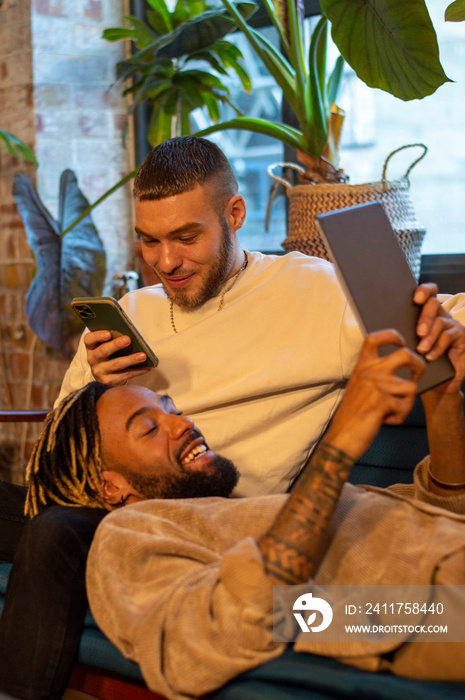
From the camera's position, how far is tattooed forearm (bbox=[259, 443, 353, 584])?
103 centimetres

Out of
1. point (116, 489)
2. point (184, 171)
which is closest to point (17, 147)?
point (184, 171)

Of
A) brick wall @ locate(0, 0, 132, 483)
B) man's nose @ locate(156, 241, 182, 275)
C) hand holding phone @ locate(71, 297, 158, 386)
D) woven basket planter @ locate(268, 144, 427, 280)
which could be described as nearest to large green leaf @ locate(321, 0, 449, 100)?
woven basket planter @ locate(268, 144, 427, 280)

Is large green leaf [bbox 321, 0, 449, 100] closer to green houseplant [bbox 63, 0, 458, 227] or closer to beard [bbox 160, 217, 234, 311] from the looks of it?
green houseplant [bbox 63, 0, 458, 227]

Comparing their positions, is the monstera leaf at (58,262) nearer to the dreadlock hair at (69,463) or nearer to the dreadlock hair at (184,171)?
the dreadlock hair at (184,171)

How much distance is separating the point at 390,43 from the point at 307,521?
133cm

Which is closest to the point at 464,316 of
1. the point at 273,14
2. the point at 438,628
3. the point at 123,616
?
the point at 438,628

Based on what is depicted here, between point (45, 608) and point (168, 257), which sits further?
point (168, 257)

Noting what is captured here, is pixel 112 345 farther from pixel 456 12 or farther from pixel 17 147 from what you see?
pixel 17 147

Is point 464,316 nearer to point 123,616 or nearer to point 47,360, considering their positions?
point 123,616

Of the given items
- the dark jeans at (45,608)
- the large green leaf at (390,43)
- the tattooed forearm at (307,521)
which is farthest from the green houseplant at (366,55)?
the dark jeans at (45,608)

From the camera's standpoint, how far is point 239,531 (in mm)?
1242

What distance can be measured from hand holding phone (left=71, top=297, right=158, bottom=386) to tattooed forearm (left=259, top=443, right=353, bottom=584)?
65 centimetres

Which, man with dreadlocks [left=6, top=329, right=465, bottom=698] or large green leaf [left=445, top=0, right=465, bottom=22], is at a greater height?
large green leaf [left=445, top=0, right=465, bottom=22]

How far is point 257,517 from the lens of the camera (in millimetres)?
1240
